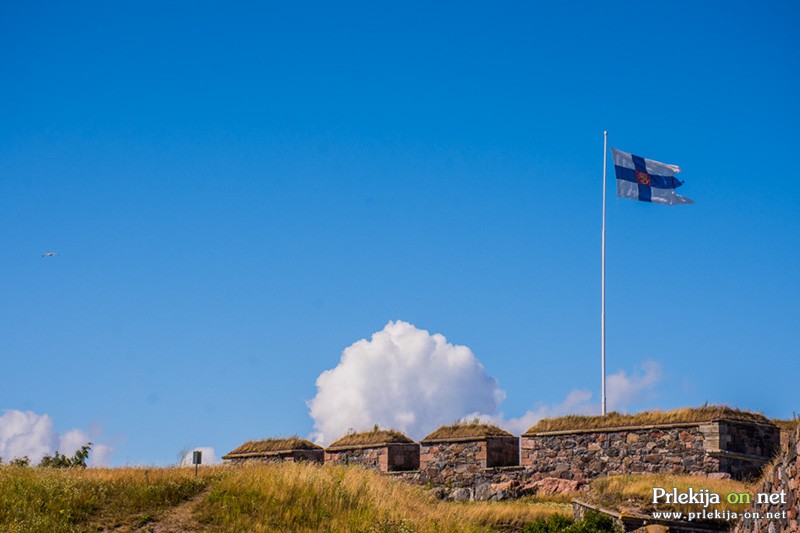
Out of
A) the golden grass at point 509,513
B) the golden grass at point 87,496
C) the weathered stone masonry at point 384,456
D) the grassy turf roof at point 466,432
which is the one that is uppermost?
the grassy turf roof at point 466,432

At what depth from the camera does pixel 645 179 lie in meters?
35.3

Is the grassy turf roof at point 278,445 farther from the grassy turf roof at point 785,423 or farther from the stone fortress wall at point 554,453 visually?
the grassy turf roof at point 785,423

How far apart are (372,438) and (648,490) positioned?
11.5 m

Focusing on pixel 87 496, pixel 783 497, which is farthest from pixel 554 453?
pixel 87 496

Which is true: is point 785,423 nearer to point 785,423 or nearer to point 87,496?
point 785,423

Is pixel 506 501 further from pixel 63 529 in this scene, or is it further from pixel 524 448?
pixel 63 529

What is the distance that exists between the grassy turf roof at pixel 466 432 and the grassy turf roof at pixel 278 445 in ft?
16.4

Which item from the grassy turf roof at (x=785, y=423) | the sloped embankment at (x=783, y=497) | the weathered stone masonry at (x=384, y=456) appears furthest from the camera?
the weathered stone masonry at (x=384, y=456)

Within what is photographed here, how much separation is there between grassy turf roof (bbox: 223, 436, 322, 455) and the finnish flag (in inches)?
582

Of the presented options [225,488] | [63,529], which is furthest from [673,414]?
[63,529]

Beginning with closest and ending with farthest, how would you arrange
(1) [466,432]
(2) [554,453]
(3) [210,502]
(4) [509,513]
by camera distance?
(3) [210,502] → (4) [509,513] → (2) [554,453] → (1) [466,432]

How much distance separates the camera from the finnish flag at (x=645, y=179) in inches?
1382

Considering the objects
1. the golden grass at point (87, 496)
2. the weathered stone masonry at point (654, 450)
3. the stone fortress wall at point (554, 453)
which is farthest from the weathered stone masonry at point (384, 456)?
the golden grass at point (87, 496)

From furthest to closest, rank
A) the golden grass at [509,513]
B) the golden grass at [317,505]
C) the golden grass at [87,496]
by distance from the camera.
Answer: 1. the golden grass at [509,513]
2. the golden grass at [317,505]
3. the golden grass at [87,496]
